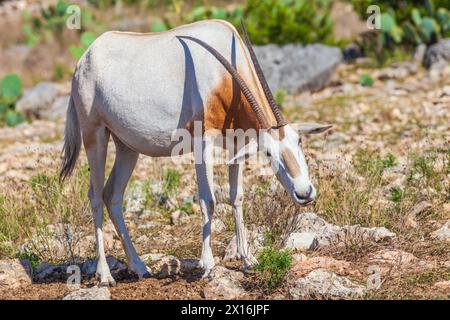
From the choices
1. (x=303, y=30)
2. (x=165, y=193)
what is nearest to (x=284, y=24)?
(x=303, y=30)

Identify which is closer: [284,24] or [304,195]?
[304,195]

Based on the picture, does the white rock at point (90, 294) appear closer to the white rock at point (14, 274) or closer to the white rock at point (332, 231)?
the white rock at point (14, 274)

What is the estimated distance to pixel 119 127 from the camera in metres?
6.39

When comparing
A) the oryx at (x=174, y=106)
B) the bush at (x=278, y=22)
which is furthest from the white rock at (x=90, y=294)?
the bush at (x=278, y=22)

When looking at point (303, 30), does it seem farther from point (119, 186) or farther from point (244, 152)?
point (244, 152)

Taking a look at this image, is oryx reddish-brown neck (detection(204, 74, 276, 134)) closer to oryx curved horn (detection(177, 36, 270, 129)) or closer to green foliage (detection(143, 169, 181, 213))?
oryx curved horn (detection(177, 36, 270, 129))

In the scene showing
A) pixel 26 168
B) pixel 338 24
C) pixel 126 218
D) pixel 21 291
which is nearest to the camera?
pixel 21 291

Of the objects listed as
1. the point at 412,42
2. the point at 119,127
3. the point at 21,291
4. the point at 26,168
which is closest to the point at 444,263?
the point at 119,127

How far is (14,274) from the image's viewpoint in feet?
20.7

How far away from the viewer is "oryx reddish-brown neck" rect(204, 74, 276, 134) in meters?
5.91

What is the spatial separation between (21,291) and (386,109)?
6.79 m

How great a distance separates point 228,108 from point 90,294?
1485mm

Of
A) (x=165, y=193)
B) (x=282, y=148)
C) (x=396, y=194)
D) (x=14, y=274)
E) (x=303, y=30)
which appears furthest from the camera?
(x=303, y=30)
